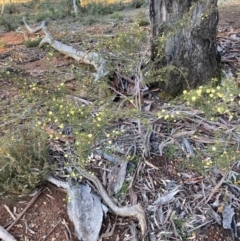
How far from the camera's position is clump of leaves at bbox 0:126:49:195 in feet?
6.80

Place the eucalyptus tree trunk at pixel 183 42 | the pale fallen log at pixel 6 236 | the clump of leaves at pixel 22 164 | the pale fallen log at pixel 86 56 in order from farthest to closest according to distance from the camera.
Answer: the pale fallen log at pixel 86 56, the eucalyptus tree trunk at pixel 183 42, the clump of leaves at pixel 22 164, the pale fallen log at pixel 6 236

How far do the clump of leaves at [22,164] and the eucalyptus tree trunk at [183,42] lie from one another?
1115 millimetres

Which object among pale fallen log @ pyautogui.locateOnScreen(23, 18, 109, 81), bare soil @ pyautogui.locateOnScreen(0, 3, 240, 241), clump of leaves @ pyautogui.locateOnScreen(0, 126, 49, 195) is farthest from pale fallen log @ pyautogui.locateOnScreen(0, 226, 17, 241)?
pale fallen log @ pyautogui.locateOnScreen(23, 18, 109, 81)

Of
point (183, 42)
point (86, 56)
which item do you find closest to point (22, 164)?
point (183, 42)

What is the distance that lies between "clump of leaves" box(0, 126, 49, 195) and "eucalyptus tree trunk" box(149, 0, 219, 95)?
111 centimetres

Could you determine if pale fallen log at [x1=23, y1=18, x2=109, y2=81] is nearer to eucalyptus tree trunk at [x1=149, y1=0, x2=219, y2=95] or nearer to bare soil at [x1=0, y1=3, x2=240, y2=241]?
eucalyptus tree trunk at [x1=149, y1=0, x2=219, y2=95]

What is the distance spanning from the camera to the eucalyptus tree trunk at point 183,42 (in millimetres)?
2727

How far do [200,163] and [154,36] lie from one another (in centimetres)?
128

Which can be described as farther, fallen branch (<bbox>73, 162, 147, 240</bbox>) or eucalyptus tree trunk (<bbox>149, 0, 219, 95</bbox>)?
eucalyptus tree trunk (<bbox>149, 0, 219, 95</bbox>)

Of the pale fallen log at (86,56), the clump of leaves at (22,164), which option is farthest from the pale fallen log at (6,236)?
the pale fallen log at (86,56)

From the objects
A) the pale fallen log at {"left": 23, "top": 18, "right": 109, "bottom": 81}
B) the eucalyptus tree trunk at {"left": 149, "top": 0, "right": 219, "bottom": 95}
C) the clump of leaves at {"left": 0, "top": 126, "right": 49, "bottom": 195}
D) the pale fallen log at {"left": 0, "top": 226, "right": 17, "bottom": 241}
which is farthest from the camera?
the pale fallen log at {"left": 23, "top": 18, "right": 109, "bottom": 81}

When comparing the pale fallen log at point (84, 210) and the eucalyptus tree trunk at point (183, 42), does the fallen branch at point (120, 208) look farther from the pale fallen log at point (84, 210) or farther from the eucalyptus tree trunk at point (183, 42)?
the eucalyptus tree trunk at point (183, 42)

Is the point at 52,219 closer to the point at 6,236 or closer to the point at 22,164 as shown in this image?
the point at 6,236

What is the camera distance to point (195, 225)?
77.3 inches
